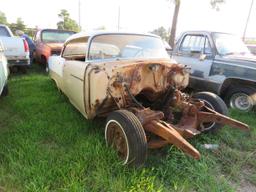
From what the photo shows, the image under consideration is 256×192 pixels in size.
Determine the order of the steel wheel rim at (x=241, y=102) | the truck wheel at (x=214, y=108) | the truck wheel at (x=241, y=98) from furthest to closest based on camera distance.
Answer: the steel wheel rim at (x=241, y=102), the truck wheel at (x=241, y=98), the truck wheel at (x=214, y=108)

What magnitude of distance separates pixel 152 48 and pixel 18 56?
523cm

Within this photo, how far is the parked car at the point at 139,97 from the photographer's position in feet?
9.44

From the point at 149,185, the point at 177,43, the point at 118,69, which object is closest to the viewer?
the point at 149,185

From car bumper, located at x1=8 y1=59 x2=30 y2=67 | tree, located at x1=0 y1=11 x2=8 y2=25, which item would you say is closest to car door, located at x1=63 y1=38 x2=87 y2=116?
car bumper, located at x1=8 y1=59 x2=30 y2=67

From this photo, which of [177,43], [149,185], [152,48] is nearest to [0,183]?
[149,185]

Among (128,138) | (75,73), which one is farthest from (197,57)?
(128,138)

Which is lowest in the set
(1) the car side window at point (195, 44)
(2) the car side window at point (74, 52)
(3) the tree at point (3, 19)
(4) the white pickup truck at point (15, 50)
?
(3) the tree at point (3, 19)

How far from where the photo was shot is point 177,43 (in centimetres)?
652

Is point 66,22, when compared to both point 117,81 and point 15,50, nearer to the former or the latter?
point 15,50

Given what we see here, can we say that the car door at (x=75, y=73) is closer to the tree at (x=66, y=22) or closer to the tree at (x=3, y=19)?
the tree at (x=66, y=22)

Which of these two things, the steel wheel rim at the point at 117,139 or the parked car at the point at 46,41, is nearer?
the steel wheel rim at the point at 117,139

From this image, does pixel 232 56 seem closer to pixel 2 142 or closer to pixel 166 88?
pixel 166 88

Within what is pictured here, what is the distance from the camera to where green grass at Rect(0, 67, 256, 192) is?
2.72 metres

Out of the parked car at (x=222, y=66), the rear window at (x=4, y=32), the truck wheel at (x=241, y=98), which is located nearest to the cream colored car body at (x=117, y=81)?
the parked car at (x=222, y=66)
